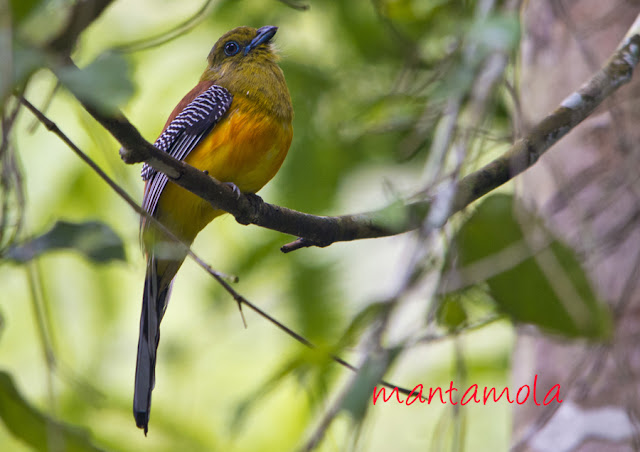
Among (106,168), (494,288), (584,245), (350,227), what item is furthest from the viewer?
(106,168)

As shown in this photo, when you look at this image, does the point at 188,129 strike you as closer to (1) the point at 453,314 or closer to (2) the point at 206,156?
(2) the point at 206,156

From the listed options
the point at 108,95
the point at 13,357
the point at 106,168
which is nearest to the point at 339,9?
the point at 106,168

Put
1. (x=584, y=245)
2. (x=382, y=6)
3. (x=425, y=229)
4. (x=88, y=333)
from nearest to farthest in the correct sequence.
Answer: (x=425, y=229) < (x=584, y=245) < (x=382, y=6) < (x=88, y=333)

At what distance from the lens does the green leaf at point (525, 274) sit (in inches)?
79.3

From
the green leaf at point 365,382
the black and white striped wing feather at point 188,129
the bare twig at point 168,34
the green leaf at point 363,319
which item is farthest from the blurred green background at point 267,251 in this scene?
the green leaf at point 365,382

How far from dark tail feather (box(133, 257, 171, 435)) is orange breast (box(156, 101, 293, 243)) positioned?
0.24 meters

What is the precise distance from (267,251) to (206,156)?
3.62 feet

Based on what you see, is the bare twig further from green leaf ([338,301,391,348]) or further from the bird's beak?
the bird's beak

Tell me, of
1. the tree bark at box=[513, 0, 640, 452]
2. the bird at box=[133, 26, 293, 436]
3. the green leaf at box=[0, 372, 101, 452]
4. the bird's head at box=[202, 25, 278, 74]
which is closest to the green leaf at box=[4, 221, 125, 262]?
the bird at box=[133, 26, 293, 436]

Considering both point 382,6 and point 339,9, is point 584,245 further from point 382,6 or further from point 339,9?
point 339,9

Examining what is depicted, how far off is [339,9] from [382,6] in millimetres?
720

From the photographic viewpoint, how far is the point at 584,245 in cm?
262

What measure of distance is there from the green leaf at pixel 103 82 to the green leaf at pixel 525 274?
1.19 meters

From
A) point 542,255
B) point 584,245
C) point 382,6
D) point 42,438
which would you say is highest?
point 382,6
